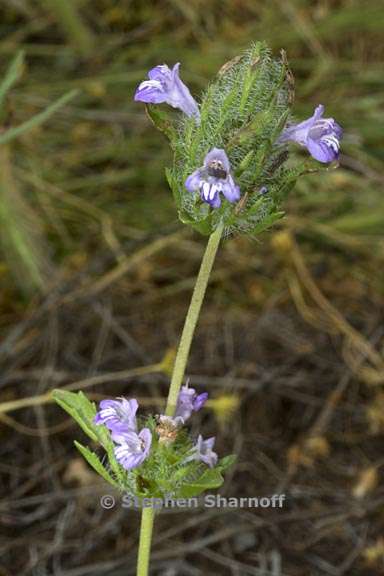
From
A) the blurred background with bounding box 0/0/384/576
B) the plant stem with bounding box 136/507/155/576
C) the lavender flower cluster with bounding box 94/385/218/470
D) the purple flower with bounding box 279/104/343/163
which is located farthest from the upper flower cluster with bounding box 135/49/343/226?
the blurred background with bounding box 0/0/384/576

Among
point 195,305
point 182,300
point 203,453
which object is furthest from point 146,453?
point 182,300

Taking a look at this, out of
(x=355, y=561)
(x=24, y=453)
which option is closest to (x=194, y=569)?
(x=355, y=561)

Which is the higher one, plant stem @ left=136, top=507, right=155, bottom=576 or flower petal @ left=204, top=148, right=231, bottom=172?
flower petal @ left=204, top=148, right=231, bottom=172

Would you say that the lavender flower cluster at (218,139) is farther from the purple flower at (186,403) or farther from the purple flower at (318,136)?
the purple flower at (186,403)

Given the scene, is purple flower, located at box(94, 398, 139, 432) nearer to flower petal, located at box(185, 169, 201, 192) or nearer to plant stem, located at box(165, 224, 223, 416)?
plant stem, located at box(165, 224, 223, 416)

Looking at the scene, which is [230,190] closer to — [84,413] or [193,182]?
[193,182]

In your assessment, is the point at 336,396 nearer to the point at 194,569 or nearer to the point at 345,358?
the point at 345,358

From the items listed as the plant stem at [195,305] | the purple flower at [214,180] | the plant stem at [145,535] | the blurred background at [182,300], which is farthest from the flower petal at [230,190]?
the blurred background at [182,300]
